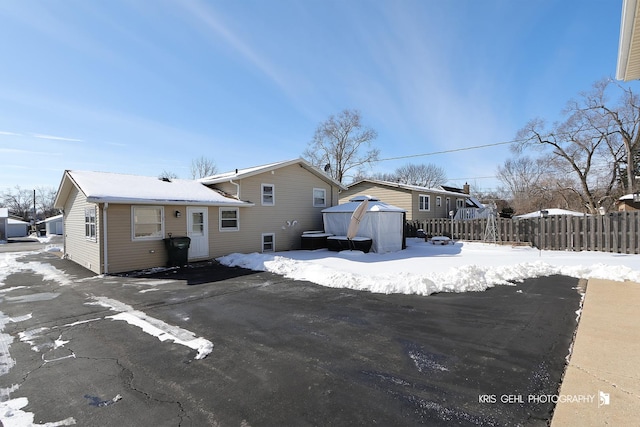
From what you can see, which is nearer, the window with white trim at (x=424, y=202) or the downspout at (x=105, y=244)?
the downspout at (x=105, y=244)

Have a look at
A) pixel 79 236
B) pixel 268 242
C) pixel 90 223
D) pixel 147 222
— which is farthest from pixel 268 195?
pixel 79 236

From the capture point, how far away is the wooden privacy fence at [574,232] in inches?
476

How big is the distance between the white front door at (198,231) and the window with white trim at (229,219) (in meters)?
0.78

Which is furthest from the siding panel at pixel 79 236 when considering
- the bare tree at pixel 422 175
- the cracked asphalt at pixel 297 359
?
the bare tree at pixel 422 175

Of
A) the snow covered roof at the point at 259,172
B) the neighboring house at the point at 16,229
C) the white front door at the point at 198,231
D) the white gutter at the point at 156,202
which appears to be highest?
the snow covered roof at the point at 259,172

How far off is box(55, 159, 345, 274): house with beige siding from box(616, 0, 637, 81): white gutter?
38.6 feet

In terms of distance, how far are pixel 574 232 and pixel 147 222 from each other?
57.9 ft

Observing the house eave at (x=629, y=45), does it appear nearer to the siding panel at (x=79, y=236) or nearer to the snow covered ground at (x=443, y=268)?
the snow covered ground at (x=443, y=268)

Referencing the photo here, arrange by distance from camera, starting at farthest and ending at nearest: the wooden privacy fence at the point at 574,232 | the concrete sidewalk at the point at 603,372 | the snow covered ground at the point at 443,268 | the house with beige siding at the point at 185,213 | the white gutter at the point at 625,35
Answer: the wooden privacy fence at the point at 574,232 < the house with beige siding at the point at 185,213 < the snow covered ground at the point at 443,268 < the white gutter at the point at 625,35 < the concrete sidewalk at the point at 603,372

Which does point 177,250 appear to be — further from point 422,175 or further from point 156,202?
point 422,175

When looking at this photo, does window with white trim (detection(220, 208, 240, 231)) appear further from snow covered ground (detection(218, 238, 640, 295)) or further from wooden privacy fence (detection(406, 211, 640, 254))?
wooden privacy fence (detection(406, 211, 640, 254))

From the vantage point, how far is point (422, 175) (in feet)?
193

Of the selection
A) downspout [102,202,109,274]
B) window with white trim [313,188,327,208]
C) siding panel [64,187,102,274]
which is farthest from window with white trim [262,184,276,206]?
siding panel [64,187,102,274]

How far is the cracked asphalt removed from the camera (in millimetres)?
2744
